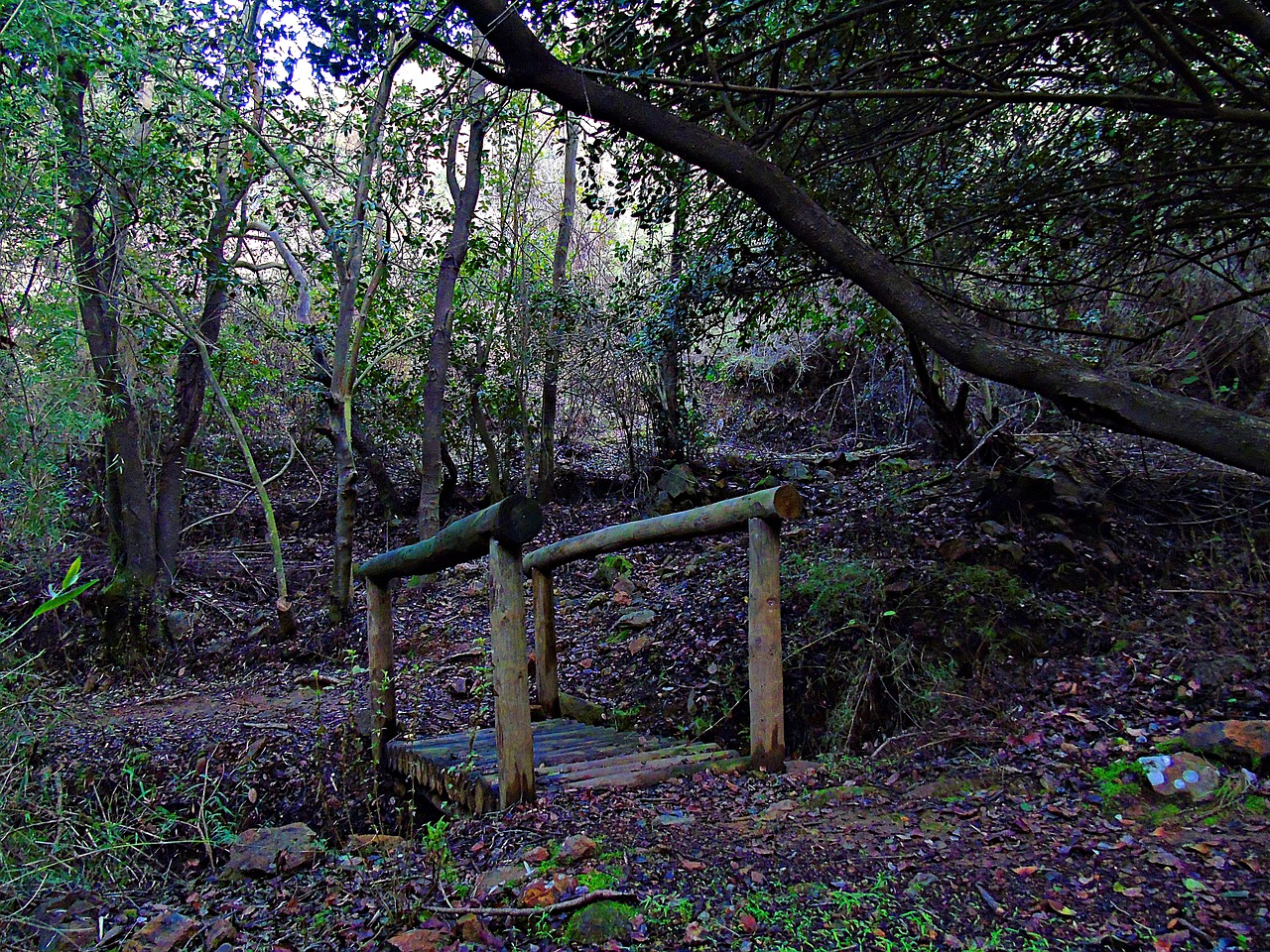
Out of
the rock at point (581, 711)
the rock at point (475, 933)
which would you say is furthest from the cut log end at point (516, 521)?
the rock at point (581, 711)

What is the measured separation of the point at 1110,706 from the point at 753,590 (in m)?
1.87

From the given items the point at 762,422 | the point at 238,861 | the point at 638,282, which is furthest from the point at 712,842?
the point at 762,422

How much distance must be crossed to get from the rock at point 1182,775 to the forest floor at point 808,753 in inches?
2.9

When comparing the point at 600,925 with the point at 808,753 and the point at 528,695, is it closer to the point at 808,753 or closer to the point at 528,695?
the point at 528,695

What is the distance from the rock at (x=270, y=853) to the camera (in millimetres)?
3113

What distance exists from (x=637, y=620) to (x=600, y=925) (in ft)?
15.0

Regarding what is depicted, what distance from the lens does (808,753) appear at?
4.64 metres

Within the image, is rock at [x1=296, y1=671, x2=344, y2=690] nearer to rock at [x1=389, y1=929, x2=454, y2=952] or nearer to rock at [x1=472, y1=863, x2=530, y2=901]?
rock at [x1=472, y1=863, x2=530, y2=901]

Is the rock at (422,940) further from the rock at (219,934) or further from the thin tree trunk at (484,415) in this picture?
the thin tree trunk at (484,415)

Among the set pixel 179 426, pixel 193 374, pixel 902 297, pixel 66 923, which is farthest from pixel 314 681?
pixel 902 297

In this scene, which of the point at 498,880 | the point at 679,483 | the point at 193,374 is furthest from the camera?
the point at 679,483

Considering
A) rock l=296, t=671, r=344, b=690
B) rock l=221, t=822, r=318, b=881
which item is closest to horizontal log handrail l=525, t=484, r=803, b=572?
rock l=221, t=822, r=318, b=881

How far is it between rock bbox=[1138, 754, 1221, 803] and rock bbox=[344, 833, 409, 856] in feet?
Result: 9.69

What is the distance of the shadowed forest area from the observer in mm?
2705
